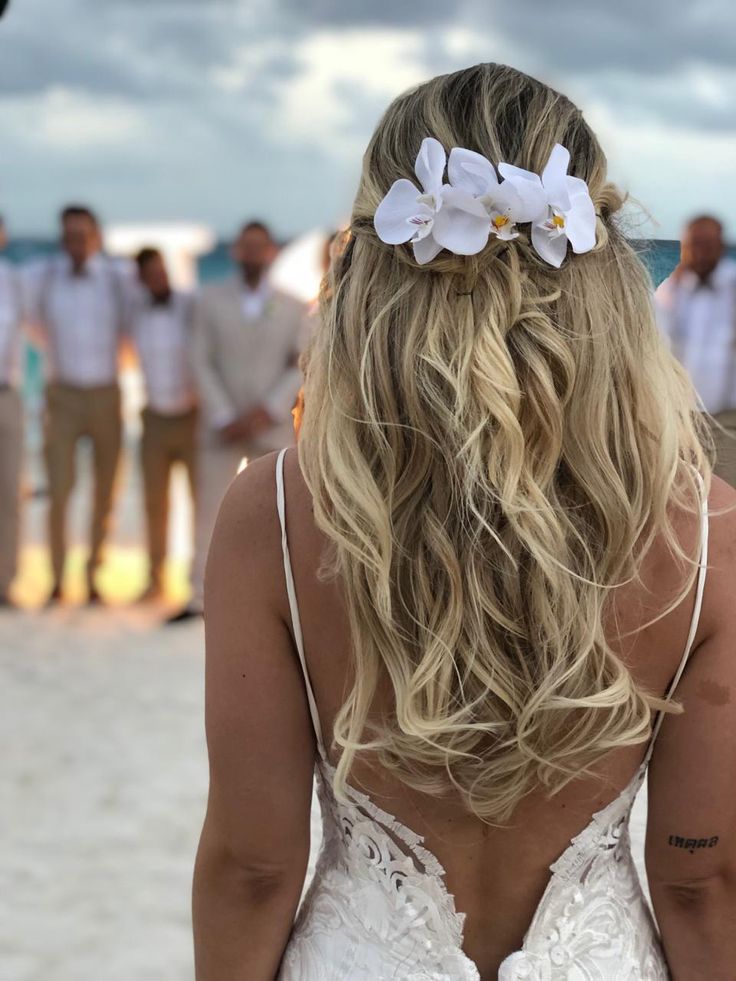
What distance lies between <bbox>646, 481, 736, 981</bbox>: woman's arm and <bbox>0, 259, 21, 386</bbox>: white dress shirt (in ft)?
17.6

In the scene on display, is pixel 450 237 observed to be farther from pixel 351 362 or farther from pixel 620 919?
pixel 620 919

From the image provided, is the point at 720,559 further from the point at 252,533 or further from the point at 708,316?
the point at 708,316

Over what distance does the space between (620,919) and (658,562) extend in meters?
0.47

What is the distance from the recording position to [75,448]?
245 inches

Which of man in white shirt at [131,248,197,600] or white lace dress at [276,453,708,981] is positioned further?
man in white shirt at [131,248,197,600]

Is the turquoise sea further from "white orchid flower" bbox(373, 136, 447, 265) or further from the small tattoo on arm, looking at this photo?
the small tattoo on arm

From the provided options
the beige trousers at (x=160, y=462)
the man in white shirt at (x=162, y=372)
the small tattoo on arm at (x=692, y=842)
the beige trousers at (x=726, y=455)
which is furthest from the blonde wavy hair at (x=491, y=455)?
the beige trousers at (x=160, y=462)

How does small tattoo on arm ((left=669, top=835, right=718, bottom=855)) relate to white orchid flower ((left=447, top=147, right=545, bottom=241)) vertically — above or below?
below

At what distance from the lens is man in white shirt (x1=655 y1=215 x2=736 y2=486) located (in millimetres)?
6207

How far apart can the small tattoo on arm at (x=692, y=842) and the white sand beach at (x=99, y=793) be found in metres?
2.05

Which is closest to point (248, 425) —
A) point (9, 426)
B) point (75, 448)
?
point (75, 448)

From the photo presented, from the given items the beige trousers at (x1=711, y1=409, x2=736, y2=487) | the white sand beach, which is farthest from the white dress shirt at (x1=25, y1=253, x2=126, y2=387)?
the beige trousers at (x1=711, y1=409, x2=736, y2=487)

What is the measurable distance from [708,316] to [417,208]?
5.57 metres

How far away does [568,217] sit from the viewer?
1014 millimetres
